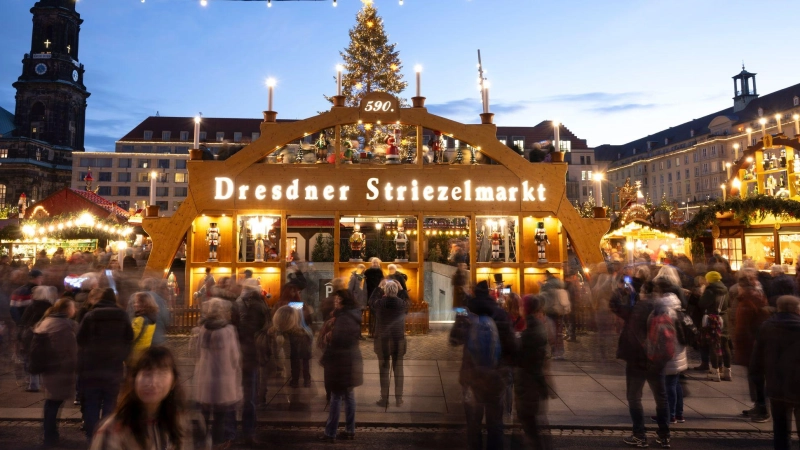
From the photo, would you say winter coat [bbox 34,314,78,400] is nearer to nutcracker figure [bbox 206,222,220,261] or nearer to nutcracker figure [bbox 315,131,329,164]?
nutcracker figure [bbox 206,222,220,261]

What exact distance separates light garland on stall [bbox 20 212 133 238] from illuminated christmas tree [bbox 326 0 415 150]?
551 inches

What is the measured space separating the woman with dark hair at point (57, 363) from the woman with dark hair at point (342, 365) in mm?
3201

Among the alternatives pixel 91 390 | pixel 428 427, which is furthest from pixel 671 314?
pixel 91 390

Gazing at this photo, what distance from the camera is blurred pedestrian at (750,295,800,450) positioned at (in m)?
5.56

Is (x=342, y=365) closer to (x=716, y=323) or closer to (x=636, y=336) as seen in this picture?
(x=636, y=336)

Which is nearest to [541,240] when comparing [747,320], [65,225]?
[747,320]

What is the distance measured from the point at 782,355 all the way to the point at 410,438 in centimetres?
456

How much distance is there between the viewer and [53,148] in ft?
291

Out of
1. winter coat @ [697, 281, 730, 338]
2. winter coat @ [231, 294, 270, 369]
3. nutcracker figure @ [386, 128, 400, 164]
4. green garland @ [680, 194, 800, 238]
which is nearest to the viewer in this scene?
winter coat @ [231, 294, 270, 369]

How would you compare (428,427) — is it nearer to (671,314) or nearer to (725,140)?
(671,314)

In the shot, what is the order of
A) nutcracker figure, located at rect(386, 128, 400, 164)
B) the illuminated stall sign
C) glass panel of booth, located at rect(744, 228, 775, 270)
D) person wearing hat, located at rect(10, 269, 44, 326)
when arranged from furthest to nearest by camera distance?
glass panel of booth, located at rect(744, 228, 775, 270) → nutcracker figure, located at rect(386, 128, 400, 164) → the illuminated stall sign → person wearing hat, located at rect(10, 269, 44, 326)

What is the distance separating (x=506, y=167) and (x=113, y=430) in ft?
41.4

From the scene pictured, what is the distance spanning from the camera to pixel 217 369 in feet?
19.3

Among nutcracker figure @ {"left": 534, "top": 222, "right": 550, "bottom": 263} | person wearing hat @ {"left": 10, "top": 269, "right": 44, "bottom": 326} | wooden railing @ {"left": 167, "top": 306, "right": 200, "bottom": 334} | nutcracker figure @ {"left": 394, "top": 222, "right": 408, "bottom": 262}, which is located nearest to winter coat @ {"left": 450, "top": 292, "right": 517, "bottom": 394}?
nutcracker figure @ {"left": 534, "top": 222, "right": 550, "bottom": 263}
